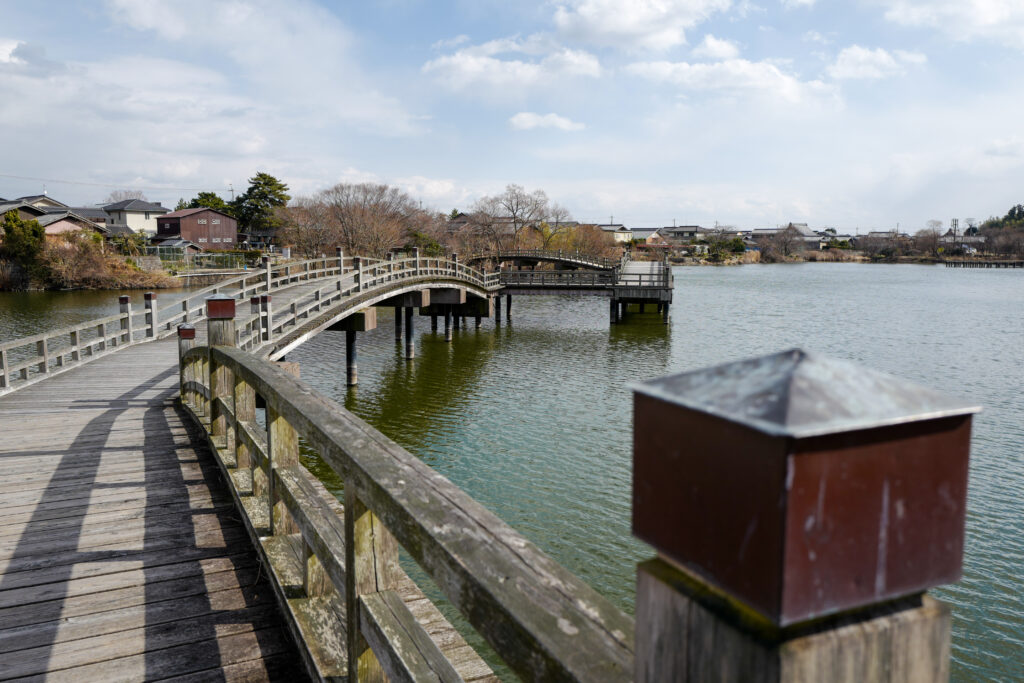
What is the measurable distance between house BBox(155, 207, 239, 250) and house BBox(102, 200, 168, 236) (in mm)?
4344

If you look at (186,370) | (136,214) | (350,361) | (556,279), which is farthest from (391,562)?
(136,214)

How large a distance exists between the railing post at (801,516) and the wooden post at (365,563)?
171 centimetres

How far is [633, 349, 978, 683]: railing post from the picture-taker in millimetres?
617

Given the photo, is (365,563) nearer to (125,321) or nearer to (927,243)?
(125,321)

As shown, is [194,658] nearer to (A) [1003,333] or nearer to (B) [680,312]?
(A) [1003,333]

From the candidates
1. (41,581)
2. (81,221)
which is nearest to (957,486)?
(41,581)

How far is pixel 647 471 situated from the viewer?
774 millimetres

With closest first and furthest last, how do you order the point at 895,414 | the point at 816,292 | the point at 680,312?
the point at 895,414 < the point at 680,312 < the point at 816,292

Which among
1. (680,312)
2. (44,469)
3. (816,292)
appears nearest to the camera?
(44,469)

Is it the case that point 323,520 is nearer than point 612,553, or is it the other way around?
point 323,520

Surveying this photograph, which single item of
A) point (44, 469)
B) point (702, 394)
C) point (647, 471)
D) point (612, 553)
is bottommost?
point (612, 553)

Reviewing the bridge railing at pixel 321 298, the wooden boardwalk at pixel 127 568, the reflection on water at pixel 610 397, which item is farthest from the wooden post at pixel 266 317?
the wooden boardwalk at pixel 127 568

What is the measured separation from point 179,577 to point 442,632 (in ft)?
6.29

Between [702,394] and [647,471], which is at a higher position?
[702,394]
